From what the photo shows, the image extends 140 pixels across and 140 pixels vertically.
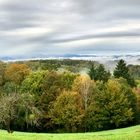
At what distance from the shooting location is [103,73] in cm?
11156

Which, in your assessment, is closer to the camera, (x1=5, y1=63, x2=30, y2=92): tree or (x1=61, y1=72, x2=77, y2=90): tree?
(x1=61, y1=72, x2=77, y2=90): tree

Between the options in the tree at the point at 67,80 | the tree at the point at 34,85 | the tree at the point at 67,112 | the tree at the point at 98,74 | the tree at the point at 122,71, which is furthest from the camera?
the tree at the point at 122,71

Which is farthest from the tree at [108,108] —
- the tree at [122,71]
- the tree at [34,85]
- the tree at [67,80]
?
the tree at [122,71]

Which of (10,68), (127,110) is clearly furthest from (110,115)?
(10,68)

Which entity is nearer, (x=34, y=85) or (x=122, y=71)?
(x=34, y=85)

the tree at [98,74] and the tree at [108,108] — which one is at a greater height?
the tree at [98,74]

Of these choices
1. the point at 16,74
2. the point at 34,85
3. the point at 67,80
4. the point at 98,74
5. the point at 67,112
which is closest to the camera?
the point at 67,112

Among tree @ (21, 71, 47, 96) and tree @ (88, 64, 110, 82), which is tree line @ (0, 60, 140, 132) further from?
tree @ (88, 64, 110, 82)

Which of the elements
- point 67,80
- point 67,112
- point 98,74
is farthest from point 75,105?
point 98,74

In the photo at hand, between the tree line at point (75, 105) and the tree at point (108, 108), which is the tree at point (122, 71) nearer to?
the tree line at point (75, 105)

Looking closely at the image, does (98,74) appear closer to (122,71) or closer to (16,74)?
(122,71)

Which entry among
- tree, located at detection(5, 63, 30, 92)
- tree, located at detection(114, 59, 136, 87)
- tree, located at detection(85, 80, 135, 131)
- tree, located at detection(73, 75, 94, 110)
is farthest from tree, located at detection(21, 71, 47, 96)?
tree, located at detection(114, 59, 136, 87)

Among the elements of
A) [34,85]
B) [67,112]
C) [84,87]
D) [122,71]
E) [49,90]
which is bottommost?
[67,112]

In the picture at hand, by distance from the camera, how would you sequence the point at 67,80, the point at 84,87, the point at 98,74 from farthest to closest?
the point at 98,74 → the point at 67,80 → the point at 84,87
